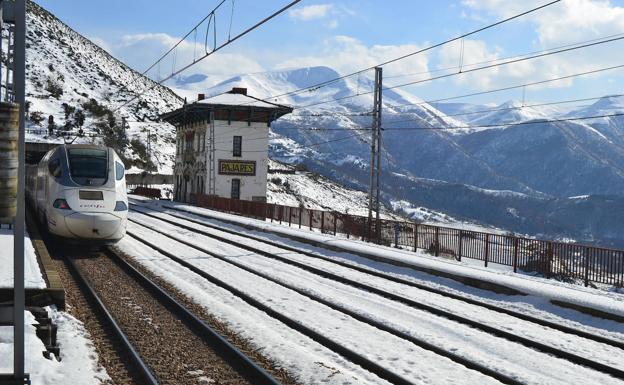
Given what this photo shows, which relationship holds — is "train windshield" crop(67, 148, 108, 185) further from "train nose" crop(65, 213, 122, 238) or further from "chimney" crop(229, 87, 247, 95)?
"chimney" crop(229, 87, 247, 95)

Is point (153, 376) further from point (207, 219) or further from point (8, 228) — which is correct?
point (207, 219)

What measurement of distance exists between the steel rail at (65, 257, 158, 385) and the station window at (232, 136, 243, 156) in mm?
43027

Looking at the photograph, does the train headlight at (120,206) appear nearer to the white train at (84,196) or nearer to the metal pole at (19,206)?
the white train at (84,196)

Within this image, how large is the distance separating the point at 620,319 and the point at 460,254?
1008 cm

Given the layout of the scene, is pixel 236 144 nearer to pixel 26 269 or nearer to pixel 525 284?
pixel 525 284

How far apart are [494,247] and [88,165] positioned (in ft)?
42.3

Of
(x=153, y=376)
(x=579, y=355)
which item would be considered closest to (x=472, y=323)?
(x=579, y=355)

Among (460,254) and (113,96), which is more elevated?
(113,96)

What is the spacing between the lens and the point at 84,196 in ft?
54.1

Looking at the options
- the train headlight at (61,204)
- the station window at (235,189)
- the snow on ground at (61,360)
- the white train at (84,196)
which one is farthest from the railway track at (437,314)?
the station window at (235,189)

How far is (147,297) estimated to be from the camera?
1229 cm

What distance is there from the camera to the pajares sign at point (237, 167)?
56.9 metres

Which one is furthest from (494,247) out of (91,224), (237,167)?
(237,167)

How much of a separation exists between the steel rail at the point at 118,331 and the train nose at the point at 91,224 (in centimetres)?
174
